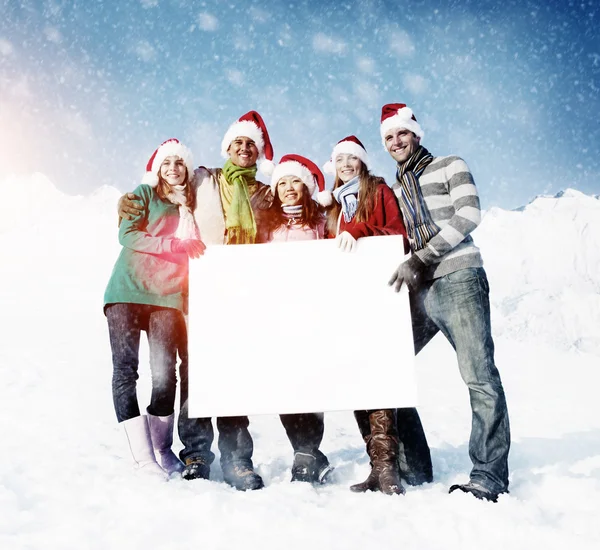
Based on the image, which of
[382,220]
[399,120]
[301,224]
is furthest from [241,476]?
[399,120]

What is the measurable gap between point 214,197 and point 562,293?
1952 inches

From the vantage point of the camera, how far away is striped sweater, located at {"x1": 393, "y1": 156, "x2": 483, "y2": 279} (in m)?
2.70

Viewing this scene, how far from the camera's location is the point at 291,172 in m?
3.15

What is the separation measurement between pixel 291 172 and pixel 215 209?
0.51 m

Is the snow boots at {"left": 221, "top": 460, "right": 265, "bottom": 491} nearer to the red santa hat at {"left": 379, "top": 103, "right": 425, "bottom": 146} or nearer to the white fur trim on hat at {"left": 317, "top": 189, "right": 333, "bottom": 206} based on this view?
the white fur trim on hat at {"left": 317, "top": 189, "right": 333, "bottom": 206}

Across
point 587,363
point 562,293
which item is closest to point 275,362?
point 587,363

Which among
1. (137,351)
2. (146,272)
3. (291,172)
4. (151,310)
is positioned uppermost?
(291,172)

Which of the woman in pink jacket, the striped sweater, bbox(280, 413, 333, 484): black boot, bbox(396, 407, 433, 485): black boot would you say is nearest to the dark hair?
the woman in pink jacket

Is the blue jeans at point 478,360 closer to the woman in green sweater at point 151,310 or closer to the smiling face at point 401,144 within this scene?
the smiling face at point 401,144

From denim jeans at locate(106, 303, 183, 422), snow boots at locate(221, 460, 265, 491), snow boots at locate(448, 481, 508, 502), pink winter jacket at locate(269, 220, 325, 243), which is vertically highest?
pink winter jacket at locate(269, 220, 325, 243)

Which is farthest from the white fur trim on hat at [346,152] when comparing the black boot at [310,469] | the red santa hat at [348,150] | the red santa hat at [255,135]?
the black boot at [310,469]

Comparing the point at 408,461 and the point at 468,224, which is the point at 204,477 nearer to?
the point at 408,461

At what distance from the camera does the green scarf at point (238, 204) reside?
2.94m

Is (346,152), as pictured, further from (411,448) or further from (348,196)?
(411,448)
